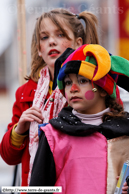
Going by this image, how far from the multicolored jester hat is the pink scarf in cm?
20

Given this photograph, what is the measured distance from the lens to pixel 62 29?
152cm

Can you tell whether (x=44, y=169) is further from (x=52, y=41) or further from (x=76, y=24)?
(x=76, y=24)

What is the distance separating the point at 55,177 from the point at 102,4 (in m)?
1.49

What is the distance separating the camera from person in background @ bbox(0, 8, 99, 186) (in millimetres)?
1463

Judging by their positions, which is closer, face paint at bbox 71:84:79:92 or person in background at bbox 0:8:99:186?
face paint at bbox 71:84:79:92

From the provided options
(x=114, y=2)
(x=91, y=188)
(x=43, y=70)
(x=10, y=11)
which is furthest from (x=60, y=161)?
(x=114, y=2)

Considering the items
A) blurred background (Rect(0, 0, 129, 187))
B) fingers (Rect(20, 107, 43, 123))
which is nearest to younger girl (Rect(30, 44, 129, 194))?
fingers (Rect(20, 107, 43, 123))

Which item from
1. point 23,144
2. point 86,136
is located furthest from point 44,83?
point 86,136

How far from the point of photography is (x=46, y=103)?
1.49 m

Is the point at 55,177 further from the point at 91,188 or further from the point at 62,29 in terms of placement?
→ the point at 62,29

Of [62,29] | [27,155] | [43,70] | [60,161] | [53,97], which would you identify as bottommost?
[27,155]

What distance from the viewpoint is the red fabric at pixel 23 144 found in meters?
1.50

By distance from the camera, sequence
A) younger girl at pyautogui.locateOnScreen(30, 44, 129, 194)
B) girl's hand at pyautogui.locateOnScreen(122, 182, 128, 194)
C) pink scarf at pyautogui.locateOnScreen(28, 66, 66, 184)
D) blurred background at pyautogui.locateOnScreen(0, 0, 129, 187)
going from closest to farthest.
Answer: girl's hand at pyautogui.locateOnScreen(122, 182, 128, 194), younger girl at pyautogui.locateOnScreen(30, 44, 129, 194), pink scarf at pyautogui.locateOnScreen(28, 66, 66, 184), blurred background at pyautogui.locateOnScreen(0, 0, 129, 187)

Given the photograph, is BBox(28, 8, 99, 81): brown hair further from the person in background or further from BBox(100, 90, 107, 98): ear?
BBox(100, 90, 107, 98): ear
